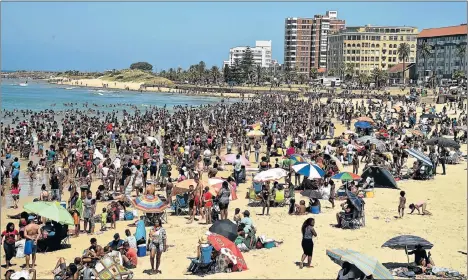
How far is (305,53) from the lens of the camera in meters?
149

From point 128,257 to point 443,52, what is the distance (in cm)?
9475

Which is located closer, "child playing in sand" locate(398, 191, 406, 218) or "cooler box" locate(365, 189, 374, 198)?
"child playing in sand" locate(398, 191, 406, 218)

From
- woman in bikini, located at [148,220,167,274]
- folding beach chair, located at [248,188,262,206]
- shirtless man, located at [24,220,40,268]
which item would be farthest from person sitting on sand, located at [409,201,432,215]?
shirtless man, located at [24,220,40,268]

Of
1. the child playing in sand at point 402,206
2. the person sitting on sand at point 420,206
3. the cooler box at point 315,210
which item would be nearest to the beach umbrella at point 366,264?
the cooler box at point 315,210

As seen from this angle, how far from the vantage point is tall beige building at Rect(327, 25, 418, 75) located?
118m

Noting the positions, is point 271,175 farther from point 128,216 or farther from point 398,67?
point 398,67

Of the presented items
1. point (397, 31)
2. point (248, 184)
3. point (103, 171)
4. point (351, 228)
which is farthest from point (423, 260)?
point (397, 31)

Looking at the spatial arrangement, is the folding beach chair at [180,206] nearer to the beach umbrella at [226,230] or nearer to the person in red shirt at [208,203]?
the person in red shirt at [208,203]

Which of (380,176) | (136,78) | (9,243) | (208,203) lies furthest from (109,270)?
(136,78)

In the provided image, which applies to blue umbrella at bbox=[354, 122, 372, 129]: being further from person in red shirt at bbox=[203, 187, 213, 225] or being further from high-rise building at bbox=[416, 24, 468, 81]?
high-rise building at bbox=[416, 24, 468, 81]

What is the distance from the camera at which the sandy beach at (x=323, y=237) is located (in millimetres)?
11586

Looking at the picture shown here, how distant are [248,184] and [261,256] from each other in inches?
325

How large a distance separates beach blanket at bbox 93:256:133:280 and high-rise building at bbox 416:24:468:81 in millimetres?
86908

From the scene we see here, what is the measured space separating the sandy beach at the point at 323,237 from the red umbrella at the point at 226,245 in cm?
19
